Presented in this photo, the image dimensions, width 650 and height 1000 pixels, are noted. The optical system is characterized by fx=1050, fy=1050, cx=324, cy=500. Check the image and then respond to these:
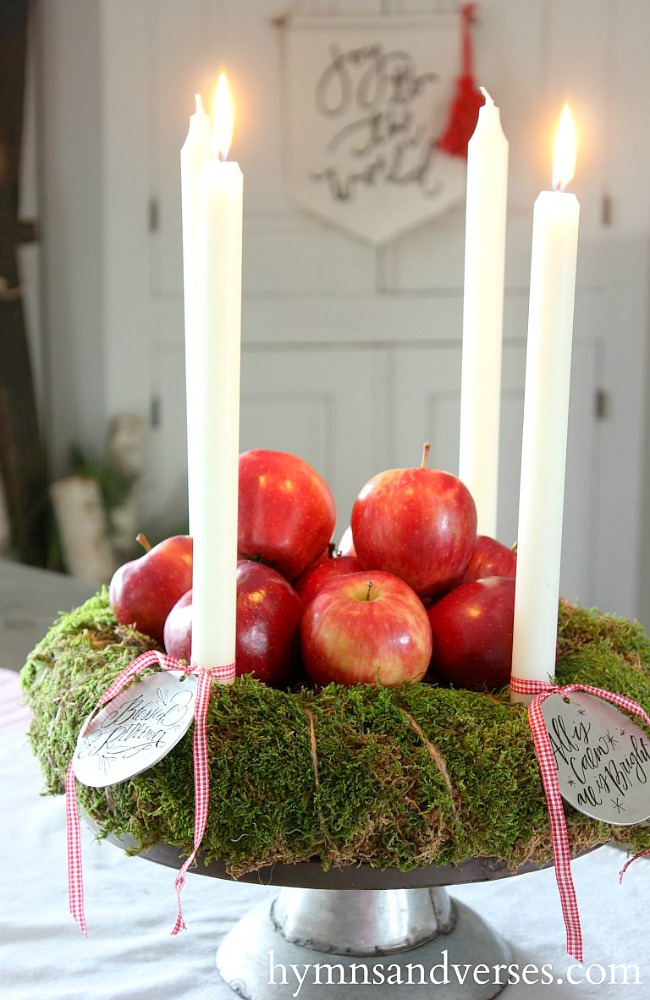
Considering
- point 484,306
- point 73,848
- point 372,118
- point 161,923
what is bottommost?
point 161,923

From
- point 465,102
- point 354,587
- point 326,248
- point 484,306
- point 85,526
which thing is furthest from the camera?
point 85,526

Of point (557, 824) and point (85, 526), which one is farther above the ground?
point (557, 824)

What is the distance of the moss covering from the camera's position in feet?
1.61

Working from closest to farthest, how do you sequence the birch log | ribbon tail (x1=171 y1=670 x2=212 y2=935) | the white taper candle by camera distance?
ribbon tail (x1=171 y1=670 x2=212 y2=935), the white taper candle, the birch log

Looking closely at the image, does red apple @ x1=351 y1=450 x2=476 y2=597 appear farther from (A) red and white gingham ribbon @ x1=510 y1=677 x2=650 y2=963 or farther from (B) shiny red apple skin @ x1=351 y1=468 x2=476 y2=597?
(A) red and white gingham ribbon @ x1=510 y1=677 x2=650 y2=963

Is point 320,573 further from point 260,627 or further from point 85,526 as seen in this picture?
point 85,526

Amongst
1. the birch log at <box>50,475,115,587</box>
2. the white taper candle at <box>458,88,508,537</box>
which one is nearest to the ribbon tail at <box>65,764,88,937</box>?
the white taper candle at <box>458,88,508,537</box>

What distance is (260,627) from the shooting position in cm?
59

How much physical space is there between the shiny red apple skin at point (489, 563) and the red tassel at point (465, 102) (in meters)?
2.18

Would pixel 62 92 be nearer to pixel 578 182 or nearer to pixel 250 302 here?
pixel 250 302

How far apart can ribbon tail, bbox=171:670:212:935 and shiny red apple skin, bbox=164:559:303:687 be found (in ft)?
0.20

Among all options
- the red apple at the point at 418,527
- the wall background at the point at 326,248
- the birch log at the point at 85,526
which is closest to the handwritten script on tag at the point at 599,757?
the red apple at the point at 418,527

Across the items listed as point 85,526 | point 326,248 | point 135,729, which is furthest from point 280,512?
point 85,526

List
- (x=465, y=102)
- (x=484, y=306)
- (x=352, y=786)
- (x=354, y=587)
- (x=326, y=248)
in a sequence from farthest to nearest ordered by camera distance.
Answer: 1. (x=326, y=248)
2. (x=465, y=102)
3. (x=484, y=306)
4. (x=354, y=587)
5. (x=352, y=786)
